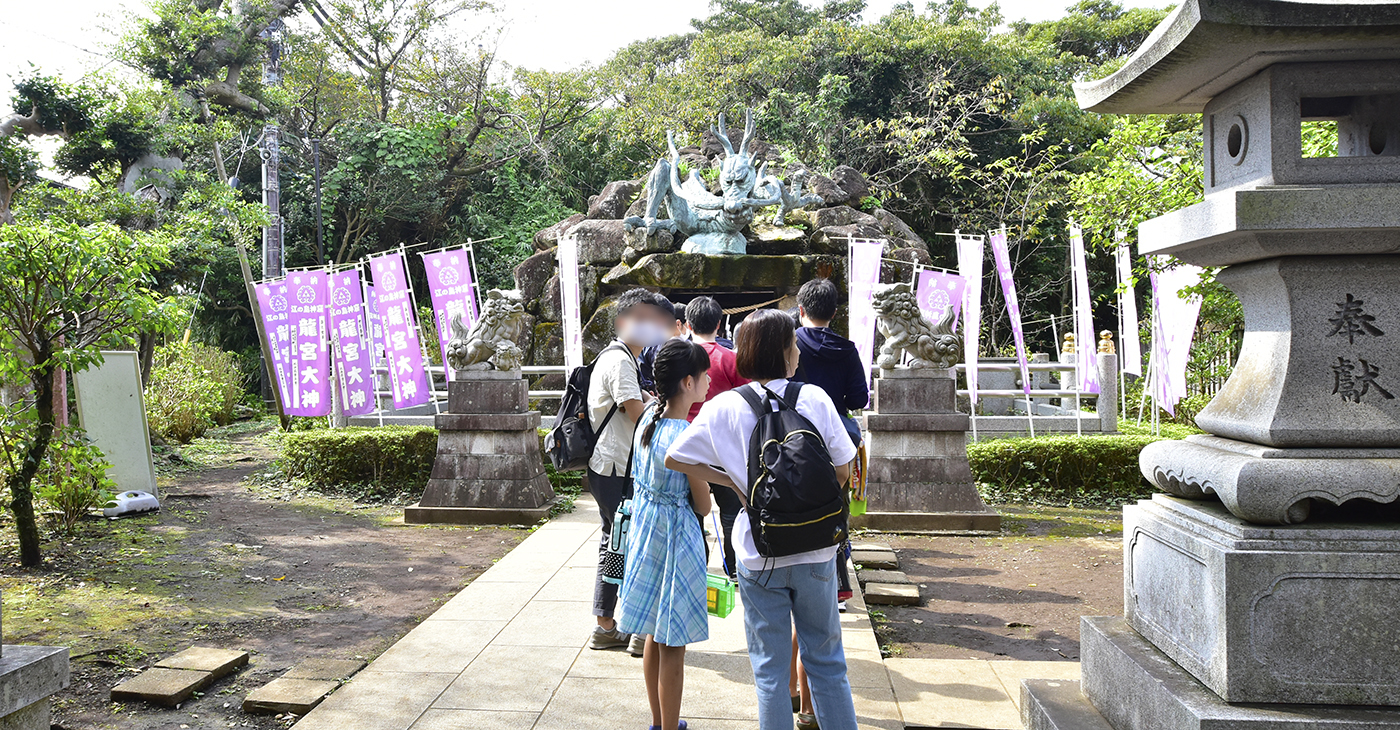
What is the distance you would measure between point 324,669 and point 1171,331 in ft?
29.0

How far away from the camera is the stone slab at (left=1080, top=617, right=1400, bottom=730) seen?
8.07ft

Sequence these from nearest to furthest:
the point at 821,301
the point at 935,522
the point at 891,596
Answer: the point at 821,301 → the point at 891,596 → the point at 935,522

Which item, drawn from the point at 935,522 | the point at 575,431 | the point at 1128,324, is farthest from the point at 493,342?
the point at 1128,324

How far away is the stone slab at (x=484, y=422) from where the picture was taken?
7.59 m

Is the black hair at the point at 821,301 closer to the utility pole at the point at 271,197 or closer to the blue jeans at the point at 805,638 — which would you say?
the blue jeans at the point at 805,638

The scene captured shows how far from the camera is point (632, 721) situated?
137 inches

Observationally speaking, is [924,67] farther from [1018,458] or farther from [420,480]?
[420,480]

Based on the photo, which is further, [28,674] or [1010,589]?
[1010,589]

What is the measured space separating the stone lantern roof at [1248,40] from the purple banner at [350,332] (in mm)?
8815

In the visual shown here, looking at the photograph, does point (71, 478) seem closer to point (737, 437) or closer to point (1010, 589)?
point (737, 437)

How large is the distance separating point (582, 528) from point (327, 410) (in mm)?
4443

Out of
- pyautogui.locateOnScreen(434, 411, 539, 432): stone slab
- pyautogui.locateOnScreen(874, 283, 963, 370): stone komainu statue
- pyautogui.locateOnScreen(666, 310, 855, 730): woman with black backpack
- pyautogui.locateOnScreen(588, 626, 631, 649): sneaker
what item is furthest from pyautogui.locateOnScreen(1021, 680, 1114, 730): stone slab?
pyautogui.locateOnScreen(434, 411, 539, 432): stone slab

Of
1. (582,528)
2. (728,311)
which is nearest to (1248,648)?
(582,528)

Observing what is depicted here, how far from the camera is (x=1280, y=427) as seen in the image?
2.76 m
